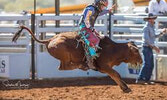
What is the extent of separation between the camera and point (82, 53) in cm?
962

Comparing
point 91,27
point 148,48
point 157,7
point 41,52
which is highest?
point 157,7

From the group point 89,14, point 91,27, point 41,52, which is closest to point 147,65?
point 41,52

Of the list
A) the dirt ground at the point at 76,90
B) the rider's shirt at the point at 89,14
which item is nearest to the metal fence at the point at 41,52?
the dirt ground at the point at 76,90

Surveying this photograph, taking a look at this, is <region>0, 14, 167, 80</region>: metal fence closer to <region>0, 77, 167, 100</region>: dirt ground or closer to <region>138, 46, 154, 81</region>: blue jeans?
<region>0, 77, 167, 100</region>: dirt ground

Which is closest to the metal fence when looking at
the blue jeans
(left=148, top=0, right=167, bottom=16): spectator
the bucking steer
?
(left=148, top=0, right=167, bottom=16): spectator

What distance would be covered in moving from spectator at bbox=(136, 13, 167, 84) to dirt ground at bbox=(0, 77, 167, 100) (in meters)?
0.29

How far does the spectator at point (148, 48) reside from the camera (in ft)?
39.1

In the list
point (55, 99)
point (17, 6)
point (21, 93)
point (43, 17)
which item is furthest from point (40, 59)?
point (17, 6)

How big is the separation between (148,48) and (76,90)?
2.07 m

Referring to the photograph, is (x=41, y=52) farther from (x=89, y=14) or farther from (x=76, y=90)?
(x=89, y=14)

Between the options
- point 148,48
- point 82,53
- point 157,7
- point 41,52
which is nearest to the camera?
point 82,53

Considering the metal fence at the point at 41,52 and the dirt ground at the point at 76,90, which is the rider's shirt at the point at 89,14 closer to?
the dirt ground at the point at 76,90

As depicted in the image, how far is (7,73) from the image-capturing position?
1305cm

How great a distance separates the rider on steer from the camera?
934 centimetres
